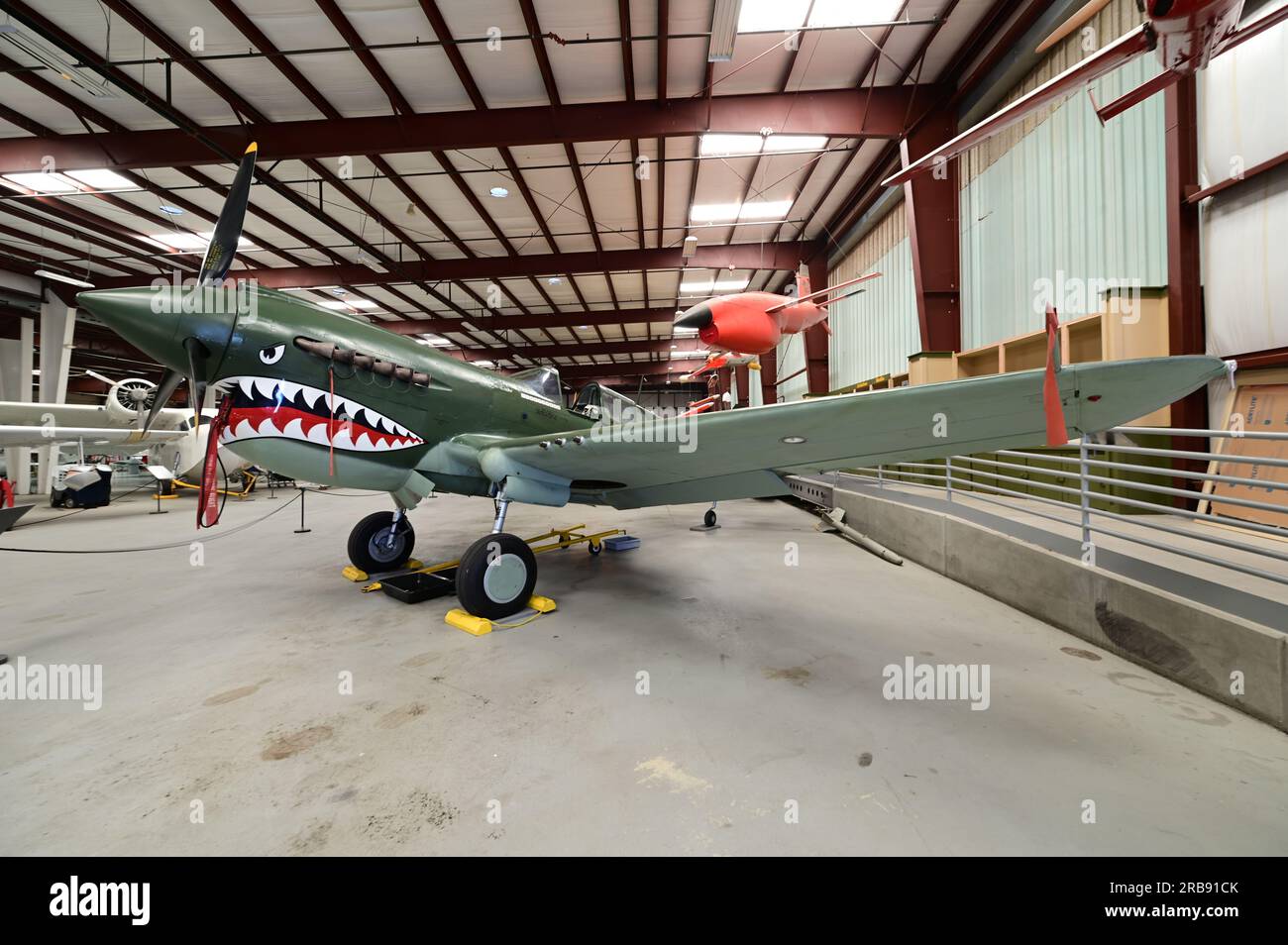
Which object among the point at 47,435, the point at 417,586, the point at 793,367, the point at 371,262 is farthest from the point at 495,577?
the point at 793,367

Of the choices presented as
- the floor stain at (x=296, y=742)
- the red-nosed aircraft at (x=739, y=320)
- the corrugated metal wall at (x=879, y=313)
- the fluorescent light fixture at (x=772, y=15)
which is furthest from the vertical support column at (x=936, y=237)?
the floor stain at (x=296, y=742)

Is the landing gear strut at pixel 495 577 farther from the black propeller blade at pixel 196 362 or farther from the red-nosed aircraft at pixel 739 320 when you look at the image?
the red-nosed aircraft at pixel 739 320

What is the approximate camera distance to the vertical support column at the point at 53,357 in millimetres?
12109

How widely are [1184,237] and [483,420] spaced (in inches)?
250

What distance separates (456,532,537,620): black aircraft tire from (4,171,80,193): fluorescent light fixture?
11.8 m

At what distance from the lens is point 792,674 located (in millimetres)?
2402

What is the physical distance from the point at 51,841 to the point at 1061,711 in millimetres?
3584

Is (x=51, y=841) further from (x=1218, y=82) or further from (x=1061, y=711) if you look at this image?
(x=1218, y=82)

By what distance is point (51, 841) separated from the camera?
1.36 m

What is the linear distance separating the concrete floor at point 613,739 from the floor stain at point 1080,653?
0.07 feet

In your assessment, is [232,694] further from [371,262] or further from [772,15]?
[371,262]

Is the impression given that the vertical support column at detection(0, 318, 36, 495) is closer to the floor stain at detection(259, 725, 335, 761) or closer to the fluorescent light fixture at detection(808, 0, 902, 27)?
the floor stain at detection(259, 725, 335, 761)

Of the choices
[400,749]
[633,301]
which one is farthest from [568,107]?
[633,301]

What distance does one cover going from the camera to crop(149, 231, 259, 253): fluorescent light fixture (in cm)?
1076
